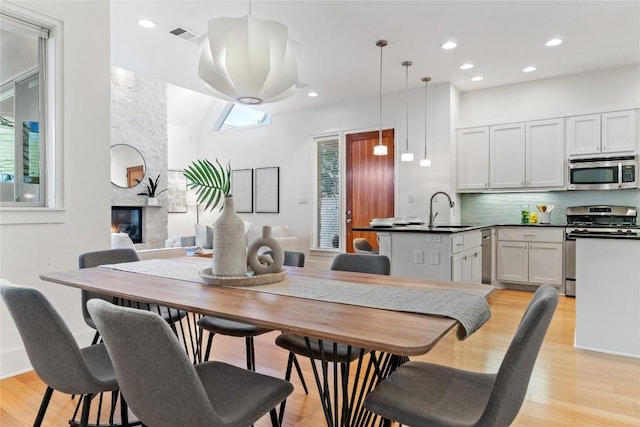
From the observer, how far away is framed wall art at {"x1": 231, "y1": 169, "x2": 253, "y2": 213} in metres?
7.67

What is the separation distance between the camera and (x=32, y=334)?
4.38 feet

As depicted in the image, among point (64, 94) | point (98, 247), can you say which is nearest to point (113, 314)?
point (98, 247)

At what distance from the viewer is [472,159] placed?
5668 millimetres

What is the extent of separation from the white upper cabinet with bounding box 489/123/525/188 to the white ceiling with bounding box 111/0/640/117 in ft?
2.36

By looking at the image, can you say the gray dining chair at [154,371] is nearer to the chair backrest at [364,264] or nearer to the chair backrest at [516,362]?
the chair backrest at [516,362]

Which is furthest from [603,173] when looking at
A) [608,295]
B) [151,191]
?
[151,191]

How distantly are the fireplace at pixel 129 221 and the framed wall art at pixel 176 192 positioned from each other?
33.4 inches

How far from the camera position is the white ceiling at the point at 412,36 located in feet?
11.5

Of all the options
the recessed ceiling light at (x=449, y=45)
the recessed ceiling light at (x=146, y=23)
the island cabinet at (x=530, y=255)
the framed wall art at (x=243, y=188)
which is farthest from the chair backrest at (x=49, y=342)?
the framed wall art at (x=243, y=188)

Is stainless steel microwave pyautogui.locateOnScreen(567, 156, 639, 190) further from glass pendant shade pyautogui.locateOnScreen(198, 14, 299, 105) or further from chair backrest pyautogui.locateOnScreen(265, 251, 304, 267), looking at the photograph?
glass pendant shade pyautogui.locateOnScreen(198, 14, 299, 105)

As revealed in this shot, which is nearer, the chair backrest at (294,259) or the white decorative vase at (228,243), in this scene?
the white decorative vase at (228,243)

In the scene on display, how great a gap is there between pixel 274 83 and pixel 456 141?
4363mm

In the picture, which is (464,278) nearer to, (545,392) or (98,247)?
(545,392)

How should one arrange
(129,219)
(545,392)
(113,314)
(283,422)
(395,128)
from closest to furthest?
(113,314)
(283,422)
(545,392)
(395,128)
(129,219)
